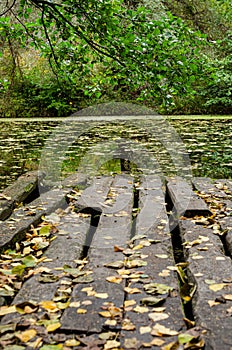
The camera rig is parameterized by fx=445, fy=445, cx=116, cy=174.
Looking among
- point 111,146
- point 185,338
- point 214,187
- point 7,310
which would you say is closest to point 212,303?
point 185,338

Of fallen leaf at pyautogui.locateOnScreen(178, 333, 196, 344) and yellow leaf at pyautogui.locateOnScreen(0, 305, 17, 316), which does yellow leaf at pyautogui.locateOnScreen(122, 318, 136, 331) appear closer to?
fallen leaf at pyautogui.locateOnScreen(178, 333, 196, 344)

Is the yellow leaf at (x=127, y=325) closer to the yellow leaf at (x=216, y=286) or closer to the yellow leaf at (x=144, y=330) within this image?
the yellow leaf at (x=144, y=330)

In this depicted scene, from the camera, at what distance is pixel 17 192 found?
360cm

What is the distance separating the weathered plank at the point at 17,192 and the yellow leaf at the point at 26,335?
157 centimetres

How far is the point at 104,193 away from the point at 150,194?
0.37 meters

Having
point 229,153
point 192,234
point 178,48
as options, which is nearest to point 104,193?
point 192,234

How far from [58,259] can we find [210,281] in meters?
0.77

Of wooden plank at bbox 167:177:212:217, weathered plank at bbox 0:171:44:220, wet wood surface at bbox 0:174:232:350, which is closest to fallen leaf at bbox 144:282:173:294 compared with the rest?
wet wood surface at bbox 0:174:232:350

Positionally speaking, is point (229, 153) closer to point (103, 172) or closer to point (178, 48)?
point (103, 172)

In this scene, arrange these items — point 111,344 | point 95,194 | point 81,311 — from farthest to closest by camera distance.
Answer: point 95,194 < point 81,311 < point 111,344

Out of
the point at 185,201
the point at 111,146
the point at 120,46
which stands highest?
the point at 120,46

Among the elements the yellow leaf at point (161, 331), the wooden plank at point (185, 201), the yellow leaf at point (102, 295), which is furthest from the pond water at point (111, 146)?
the yellow leaf at point (161, 331)

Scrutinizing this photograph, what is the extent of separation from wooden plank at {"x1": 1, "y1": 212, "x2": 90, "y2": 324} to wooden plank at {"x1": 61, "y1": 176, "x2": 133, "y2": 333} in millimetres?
94

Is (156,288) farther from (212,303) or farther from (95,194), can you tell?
(95,194)
